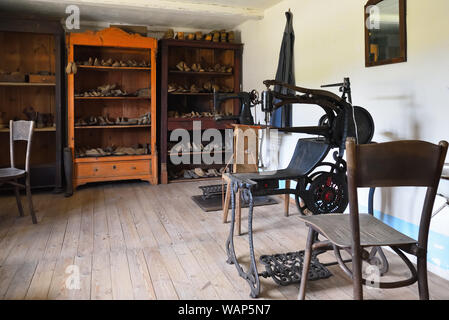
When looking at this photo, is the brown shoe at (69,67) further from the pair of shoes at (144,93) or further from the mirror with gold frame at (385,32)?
the mirror with gold frame at (385,32)

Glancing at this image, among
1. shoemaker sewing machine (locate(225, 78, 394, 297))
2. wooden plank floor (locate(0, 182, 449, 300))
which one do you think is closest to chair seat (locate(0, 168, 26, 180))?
wooden plank floor (locate(0, 182, 449, 300))

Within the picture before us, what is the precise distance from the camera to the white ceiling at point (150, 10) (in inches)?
176

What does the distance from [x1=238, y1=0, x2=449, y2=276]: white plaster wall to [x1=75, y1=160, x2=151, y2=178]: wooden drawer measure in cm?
199

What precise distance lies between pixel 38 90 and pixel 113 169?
1.50m

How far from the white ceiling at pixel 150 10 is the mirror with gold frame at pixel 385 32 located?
5.98 feet

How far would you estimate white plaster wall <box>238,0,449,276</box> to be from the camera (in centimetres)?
262

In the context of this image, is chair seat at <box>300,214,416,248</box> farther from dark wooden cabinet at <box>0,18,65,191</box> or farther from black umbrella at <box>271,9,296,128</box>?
dark wooden cabinet at <box>0,18,65,191</box>

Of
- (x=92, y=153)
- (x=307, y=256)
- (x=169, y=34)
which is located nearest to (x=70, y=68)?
(x=92, y=153)

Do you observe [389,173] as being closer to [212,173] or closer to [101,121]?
[212,173]

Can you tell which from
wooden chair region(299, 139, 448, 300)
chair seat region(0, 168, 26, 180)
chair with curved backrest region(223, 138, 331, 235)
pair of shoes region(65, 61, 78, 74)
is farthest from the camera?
pair of shoes region(65, 61, 78, 74)

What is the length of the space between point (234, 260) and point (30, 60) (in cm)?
426

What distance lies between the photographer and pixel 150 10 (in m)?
4.68

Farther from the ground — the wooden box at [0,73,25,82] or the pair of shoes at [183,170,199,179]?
the wooden box at [0,73,25,82]
